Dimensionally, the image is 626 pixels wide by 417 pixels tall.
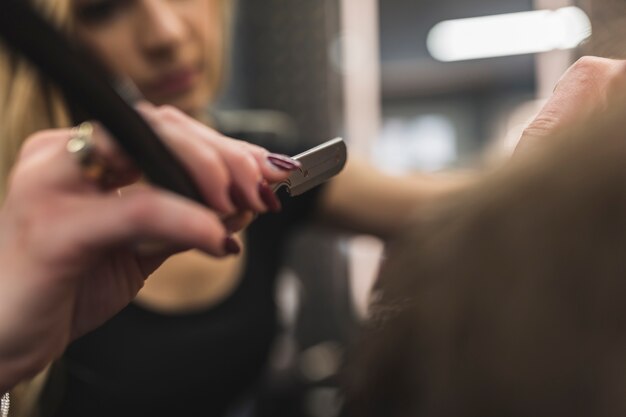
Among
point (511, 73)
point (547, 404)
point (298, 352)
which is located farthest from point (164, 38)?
point (511, 73)

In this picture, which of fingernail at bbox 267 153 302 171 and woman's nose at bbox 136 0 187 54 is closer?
fingernail at bbox 267 153 302 171

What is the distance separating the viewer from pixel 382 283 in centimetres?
26

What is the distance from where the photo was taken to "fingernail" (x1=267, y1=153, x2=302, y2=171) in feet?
1.02

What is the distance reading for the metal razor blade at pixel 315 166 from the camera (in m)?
0.32

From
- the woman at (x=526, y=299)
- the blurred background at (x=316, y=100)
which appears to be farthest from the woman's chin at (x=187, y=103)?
the blurred background at (x=316, y=100)

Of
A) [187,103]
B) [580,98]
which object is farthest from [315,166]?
[187,103]

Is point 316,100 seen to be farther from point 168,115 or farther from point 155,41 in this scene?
point 168,115

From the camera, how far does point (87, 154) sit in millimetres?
269

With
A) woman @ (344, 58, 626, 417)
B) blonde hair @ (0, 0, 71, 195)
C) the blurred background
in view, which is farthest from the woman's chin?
the blurred background

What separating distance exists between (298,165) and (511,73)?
A: 235cm

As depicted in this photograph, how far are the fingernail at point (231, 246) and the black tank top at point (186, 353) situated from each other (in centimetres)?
33

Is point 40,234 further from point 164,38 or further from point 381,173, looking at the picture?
point 381,173

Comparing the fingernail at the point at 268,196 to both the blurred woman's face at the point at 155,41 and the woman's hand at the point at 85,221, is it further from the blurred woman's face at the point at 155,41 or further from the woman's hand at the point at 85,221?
the blurred woman's face at the point at 155,41

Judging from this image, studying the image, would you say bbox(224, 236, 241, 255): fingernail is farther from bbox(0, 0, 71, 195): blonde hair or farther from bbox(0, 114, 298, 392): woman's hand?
bbox(0, 0, 71, 195): blonde hair
